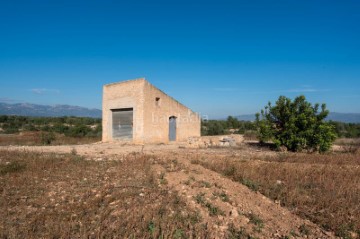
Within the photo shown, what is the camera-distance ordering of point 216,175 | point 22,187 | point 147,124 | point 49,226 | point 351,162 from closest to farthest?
point 49,226
point 22,187
point 216,175
point 351,162
point 147,124

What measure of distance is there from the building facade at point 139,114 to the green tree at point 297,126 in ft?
21.5

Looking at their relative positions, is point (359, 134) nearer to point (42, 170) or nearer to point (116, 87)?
point (116, 87)

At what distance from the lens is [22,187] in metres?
5.04

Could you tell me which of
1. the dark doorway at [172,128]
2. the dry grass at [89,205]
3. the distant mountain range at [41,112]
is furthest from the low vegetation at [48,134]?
the distant mountain range at [41,112]

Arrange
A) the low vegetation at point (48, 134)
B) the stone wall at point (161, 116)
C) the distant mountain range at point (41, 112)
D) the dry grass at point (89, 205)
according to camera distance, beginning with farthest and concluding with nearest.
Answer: the distant mountain range at point (41, 112) < the low vegetation at point (48, 134) < the stone wall at point (161, 116) < the dry grass at point (89, 205)

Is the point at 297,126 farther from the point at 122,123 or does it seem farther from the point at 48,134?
the point at 48,134

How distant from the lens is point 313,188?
17.6 ft

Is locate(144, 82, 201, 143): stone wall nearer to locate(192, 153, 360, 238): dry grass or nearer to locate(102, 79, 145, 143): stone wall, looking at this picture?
locate(102, 79, 145, 143): stone wall

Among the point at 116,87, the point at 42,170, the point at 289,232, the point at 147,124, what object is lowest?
the point at 289,232

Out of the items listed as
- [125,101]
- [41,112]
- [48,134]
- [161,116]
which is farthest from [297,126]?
[41,112]

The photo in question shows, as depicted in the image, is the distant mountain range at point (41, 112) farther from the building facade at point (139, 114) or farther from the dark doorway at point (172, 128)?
the dark doorway at point (172, 128)

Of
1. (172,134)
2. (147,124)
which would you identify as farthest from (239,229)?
(172,134)

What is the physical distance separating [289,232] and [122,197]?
3.12 meters

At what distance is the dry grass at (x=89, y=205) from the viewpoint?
10.8ft
